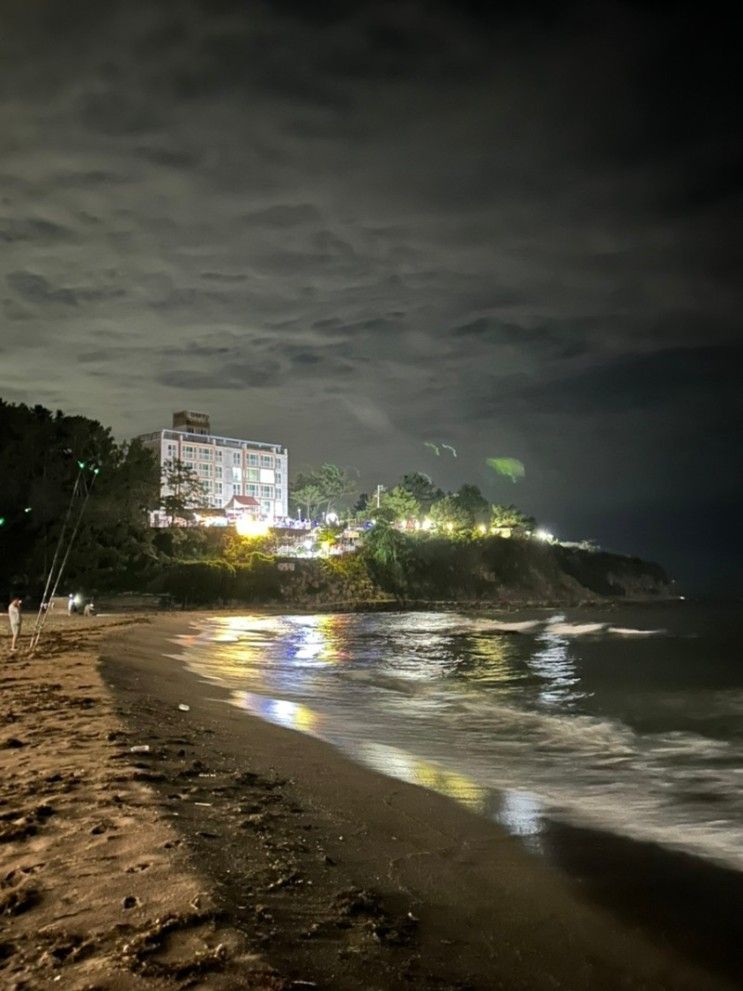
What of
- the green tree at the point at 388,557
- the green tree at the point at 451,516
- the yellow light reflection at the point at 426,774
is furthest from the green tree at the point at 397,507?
the yellow light reflection at the point at 426,774

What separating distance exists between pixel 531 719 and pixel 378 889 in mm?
10661

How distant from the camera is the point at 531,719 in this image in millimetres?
14781

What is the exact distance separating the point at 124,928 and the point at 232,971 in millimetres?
758

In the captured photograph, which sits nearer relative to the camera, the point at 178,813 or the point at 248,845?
the point at 248,845

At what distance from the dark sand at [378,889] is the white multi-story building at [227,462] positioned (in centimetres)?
10921

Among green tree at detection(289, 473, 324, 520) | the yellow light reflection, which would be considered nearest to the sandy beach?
the yellow light reflection

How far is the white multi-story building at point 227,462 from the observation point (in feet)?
388

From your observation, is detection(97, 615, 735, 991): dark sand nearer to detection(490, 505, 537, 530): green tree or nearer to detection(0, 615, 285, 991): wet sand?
detection(0, 615, 285, 991): wet sand

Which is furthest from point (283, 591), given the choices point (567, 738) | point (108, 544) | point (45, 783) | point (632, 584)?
point (632, 584)

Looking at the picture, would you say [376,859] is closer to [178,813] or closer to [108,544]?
[178,813]

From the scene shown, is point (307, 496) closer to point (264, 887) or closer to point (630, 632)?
point (630, 632)

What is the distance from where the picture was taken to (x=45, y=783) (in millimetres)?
6500

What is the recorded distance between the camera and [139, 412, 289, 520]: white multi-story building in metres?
118

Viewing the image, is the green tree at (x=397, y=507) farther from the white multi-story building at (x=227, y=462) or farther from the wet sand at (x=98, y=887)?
the wet sand at (x=98, y=887)
